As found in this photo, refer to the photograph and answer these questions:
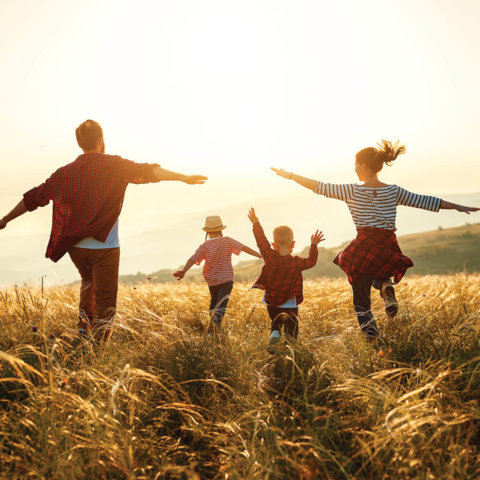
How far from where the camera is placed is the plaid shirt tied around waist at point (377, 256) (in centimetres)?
468

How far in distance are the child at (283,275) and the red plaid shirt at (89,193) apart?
1563mm

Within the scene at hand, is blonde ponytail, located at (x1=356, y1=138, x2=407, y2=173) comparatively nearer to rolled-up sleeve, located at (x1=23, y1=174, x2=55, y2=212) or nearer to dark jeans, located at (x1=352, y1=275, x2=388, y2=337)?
dark jeans, located at (x1=352, y1=275, x2=388, y2=337)

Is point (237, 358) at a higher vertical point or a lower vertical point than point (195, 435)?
higher

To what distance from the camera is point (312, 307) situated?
6934 millimetres

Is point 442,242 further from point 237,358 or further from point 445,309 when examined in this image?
point 237,358

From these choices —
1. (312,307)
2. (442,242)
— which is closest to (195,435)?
(312,307)

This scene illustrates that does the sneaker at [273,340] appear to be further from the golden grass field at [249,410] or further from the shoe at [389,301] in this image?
the shoe at [389,301]

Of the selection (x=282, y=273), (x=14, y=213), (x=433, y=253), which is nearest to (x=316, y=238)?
(x=282, y=273)

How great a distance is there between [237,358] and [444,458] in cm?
174

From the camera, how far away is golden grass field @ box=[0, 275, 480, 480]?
8.27ft

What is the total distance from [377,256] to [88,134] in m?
3.39

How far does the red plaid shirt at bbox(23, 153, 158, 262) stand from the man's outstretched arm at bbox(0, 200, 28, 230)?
0.38 m

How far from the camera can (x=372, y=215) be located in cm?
470

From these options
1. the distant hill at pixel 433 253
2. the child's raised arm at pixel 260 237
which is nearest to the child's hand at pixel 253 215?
the child's raised arm at pixel 260 237
